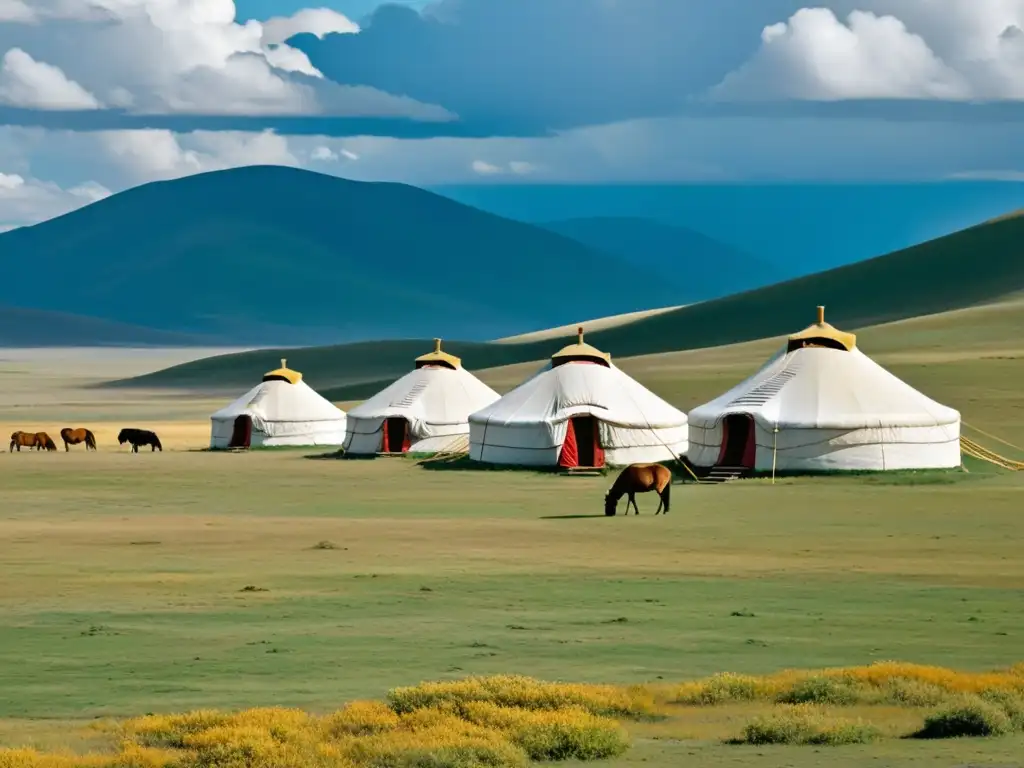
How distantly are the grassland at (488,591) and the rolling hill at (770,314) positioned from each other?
6784cm

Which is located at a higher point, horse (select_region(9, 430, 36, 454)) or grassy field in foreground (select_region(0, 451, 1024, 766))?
horse (select_region(9, 430, 36, 454))

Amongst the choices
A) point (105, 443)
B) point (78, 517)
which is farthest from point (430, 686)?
point (105, 443)

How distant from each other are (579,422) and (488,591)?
66.0 ft

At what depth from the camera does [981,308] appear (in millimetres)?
81938

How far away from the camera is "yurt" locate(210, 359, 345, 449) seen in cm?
5116

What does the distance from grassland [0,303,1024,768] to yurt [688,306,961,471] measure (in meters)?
0.94

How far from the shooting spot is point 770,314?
112500 millimetres

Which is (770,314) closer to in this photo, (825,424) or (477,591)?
(825,424)

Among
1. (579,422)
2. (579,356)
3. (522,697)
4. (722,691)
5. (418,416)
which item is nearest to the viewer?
(522,697)

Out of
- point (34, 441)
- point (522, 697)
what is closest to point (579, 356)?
point (34, 441)

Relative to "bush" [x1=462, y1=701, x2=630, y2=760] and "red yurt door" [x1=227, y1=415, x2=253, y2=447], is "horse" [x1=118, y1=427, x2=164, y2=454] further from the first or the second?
"bush" [x1=462, y1=701, x2=630, y2=760]

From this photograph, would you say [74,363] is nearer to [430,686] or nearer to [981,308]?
[981,308]

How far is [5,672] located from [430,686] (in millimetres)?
3631

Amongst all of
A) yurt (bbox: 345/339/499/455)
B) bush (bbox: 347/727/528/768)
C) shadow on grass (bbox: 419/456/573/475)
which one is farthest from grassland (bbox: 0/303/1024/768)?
yurt (bbox: 345/339/499/455)
